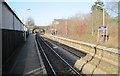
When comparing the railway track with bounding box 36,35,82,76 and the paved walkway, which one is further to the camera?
the railway track with bounding box 36,35,82,76

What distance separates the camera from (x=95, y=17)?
76.1 meters

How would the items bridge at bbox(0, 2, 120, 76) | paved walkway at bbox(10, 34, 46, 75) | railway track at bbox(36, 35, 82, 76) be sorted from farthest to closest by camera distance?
railway track at bbox(36, 35, 82, 76) < paved walkway at bbox(10, 34, 46, 75) < bridge at bbox(0, 2, 120, 76)

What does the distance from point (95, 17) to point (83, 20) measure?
3489mm

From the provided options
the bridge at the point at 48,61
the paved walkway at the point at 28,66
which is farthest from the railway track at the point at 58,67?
the paved walkway at the point at 28,66

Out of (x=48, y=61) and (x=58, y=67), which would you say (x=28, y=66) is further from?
(x=48, y=61)

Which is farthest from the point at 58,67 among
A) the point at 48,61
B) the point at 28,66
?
the point at 48,61

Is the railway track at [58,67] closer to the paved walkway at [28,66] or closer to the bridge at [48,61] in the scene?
the bridge at [48,61]

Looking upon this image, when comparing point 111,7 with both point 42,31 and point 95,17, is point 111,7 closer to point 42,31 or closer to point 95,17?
point 95,17

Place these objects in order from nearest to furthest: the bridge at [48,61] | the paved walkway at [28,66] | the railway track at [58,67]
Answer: the bridge at [48,61]
the paved walkway at [28,66]
the railway track at [58,67]

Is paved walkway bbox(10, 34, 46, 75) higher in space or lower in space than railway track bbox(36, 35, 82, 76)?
higher

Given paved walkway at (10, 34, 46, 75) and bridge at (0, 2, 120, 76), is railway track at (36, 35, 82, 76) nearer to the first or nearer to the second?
bridge at (0, 2, 120, 76)

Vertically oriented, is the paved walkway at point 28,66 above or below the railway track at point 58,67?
above

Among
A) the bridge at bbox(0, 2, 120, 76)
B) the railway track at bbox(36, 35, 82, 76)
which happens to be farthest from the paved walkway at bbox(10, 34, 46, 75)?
the railway track at bbox(36, 35, 82, 76)

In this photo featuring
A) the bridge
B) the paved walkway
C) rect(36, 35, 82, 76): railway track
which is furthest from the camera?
rect(36, 35, 82, 76): railway track
